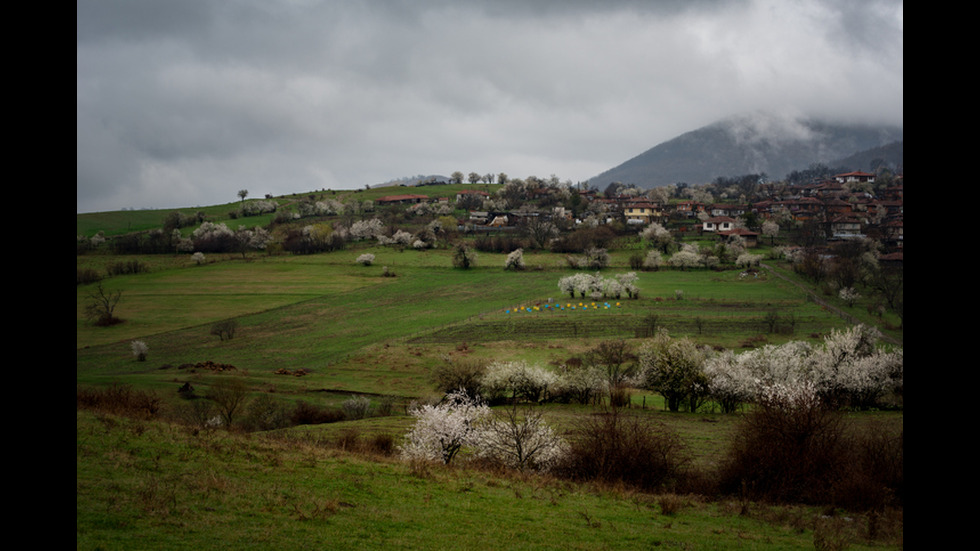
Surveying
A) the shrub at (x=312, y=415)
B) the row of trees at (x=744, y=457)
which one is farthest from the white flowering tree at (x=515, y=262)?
the row of trees at (x=744, y=457)

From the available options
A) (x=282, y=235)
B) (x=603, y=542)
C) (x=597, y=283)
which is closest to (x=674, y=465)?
(x=603, y=542)

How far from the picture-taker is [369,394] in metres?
52.0

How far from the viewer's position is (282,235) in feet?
483

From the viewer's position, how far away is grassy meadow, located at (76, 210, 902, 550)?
47.5 feet

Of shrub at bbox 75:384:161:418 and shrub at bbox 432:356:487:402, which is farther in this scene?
shrub at bbox 432:356:487:402

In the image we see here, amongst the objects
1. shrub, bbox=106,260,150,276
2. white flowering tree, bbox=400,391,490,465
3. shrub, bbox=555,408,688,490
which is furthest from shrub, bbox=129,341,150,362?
shrub, bbox=555,408,688,490

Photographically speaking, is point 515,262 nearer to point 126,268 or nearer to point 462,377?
point 462,377

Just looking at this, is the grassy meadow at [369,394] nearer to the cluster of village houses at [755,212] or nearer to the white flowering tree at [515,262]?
the white flowering tree at [515,262]

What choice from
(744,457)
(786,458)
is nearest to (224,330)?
(744,457)

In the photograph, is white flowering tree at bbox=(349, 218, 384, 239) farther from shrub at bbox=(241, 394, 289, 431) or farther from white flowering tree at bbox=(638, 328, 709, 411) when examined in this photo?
white flowering tree at bbox=(638, 328, 709, 411)

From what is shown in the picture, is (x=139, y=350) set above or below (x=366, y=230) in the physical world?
below

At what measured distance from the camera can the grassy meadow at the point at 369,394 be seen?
570 inches

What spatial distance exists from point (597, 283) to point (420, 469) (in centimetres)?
8013
